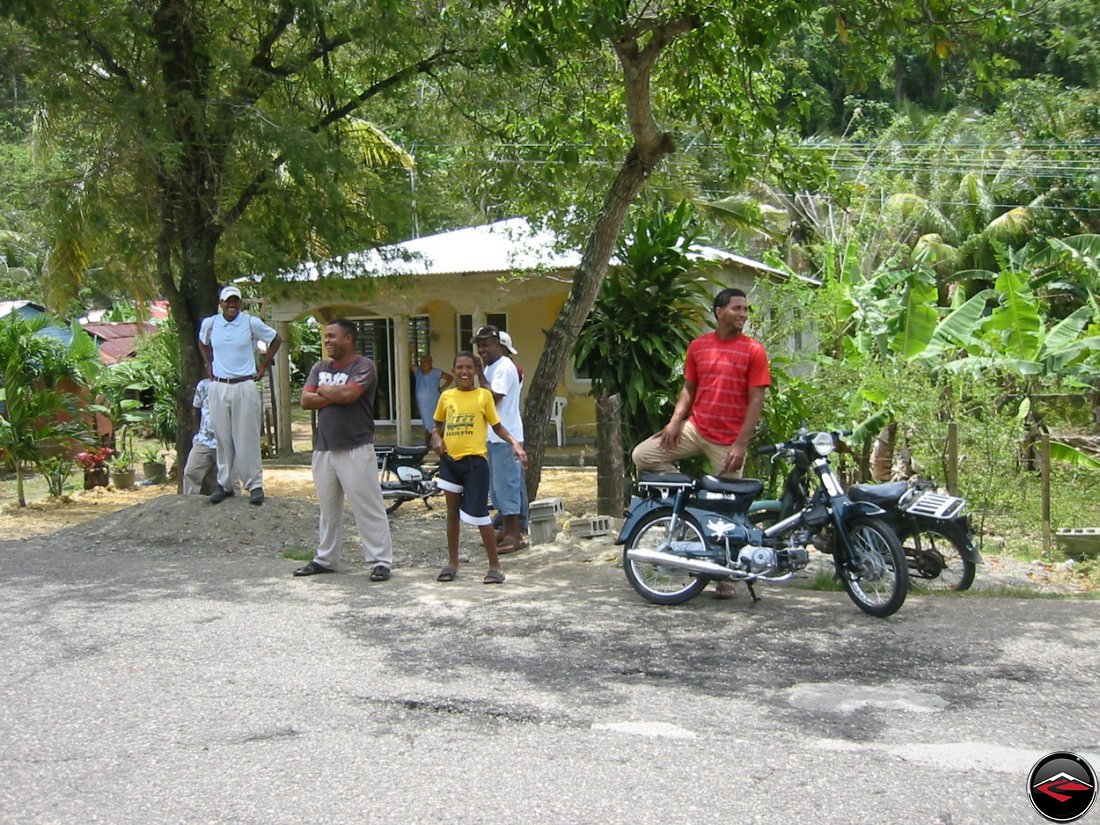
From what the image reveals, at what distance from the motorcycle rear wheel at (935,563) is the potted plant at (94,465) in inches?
471

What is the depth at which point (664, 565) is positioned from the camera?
7355 mm

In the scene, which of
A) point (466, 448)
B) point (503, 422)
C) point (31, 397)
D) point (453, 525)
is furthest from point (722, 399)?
point (31, 397)

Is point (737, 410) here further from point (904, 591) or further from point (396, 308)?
point (396, 308)

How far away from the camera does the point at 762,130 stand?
11062 mm

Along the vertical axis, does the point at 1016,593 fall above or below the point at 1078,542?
below

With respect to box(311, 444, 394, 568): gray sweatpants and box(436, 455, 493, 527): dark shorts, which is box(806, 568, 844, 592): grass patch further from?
box(311, 444, 394, 568): gray sweatpants

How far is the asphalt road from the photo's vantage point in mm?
4398

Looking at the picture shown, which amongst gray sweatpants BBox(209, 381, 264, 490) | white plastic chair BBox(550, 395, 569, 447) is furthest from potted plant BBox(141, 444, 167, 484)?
gray sweatpants BBox(209, 381, 264, 490)

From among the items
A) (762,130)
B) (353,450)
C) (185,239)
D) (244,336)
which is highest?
(762,130)

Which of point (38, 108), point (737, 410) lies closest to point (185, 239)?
point (38, 108)

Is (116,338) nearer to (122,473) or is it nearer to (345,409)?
(122,473)

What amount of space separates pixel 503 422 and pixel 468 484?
125cm

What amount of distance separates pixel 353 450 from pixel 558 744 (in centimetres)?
379

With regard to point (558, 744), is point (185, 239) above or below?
above
